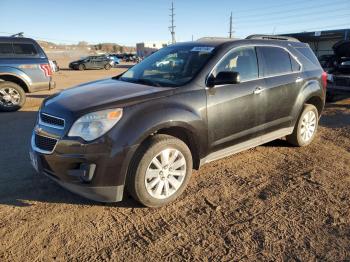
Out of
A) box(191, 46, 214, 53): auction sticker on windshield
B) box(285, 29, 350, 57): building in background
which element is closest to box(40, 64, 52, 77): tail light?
box(191, 46, 214, 53): auction sticker on windshield

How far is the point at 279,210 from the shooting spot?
3.71 meters

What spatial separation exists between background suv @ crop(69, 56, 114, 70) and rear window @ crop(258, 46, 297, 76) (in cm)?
3380

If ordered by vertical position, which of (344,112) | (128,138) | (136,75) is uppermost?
(136,75)

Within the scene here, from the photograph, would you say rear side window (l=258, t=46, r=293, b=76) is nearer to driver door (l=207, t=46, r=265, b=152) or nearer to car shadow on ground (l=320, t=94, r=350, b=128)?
driver door (l=207, t=46, r=265, b=152)

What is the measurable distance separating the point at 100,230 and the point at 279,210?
6.14 feet

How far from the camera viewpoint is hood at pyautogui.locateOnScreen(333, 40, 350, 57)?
9.99 meters

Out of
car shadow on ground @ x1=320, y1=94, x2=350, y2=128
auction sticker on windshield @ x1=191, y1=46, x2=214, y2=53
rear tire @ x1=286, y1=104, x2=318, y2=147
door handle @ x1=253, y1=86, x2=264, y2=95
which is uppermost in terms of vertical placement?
auction sticker on windshield @ x1=191, y1=46, x2=214, y2=53

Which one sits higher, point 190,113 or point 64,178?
point 190,113

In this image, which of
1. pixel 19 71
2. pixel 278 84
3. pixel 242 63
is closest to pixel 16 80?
pixel 19 71

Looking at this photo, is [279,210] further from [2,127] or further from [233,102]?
[2,127]

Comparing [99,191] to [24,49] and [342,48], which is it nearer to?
[24,49]

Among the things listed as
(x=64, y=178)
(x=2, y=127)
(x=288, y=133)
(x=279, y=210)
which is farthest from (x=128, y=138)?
(x=2, y=127)

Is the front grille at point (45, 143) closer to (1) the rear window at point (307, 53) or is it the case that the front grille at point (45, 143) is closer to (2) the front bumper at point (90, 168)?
(2) the front bumper at point (90, 168)

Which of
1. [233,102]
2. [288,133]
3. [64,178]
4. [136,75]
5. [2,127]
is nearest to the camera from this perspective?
[64,178]
